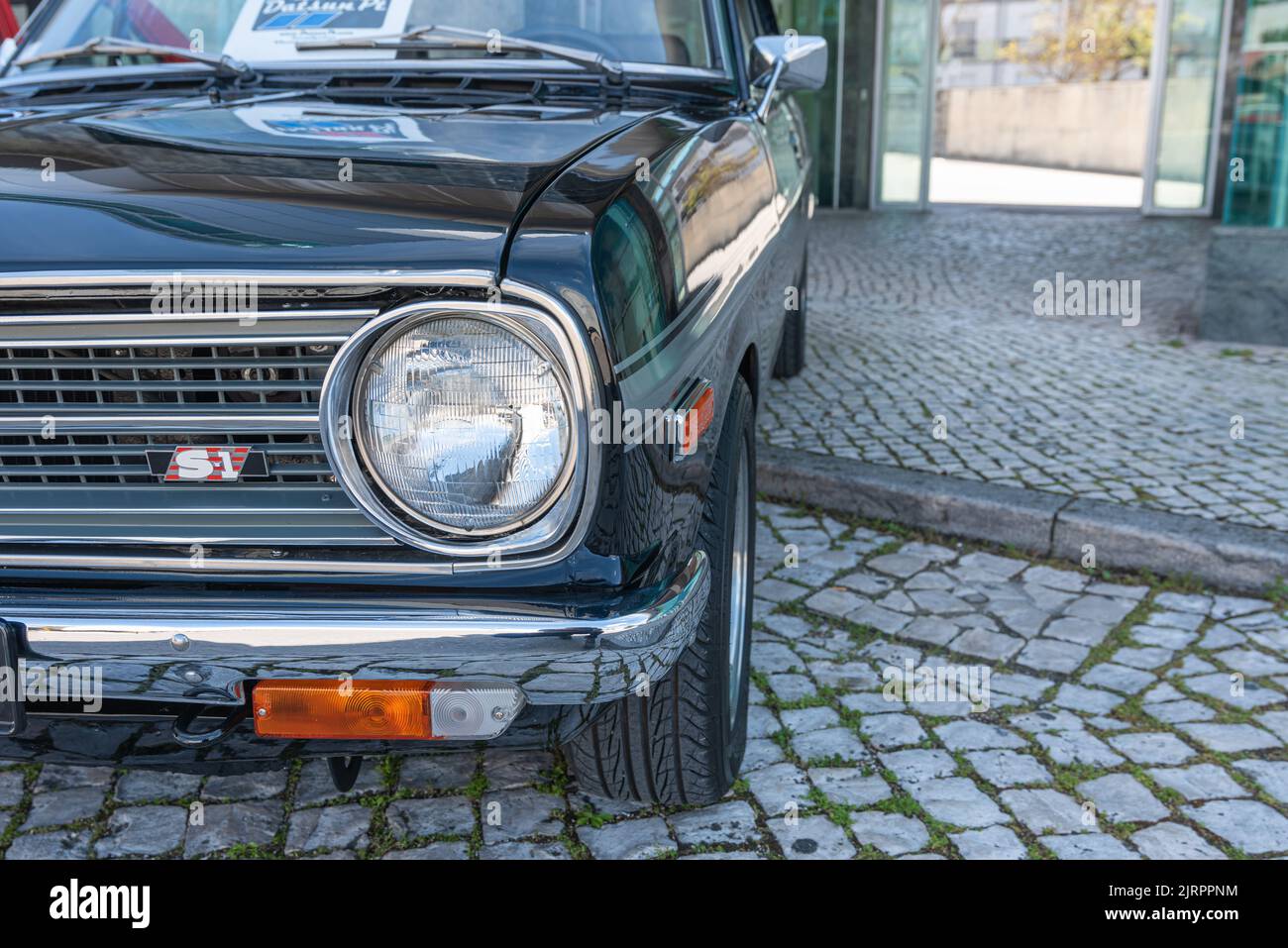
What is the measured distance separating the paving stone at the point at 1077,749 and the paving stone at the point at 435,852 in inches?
55.1

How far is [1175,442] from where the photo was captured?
487 cm

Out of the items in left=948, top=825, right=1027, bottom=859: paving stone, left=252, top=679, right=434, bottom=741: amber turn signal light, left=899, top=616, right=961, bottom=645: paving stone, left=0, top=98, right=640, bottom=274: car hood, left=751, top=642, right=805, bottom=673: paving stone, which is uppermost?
left=0, top=98, right=640, bottom=274: car hood

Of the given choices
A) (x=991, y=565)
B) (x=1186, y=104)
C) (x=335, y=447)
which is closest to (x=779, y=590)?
(x=991, y=565)

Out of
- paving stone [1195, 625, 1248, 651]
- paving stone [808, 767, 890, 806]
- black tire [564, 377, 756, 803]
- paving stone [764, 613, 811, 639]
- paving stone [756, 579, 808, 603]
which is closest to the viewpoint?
black tire [564, 377, 756, 803]

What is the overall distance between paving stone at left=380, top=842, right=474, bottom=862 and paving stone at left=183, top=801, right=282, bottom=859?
0.94 feet

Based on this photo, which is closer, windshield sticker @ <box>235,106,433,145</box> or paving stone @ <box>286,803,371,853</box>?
windshield sticker @ <box>235,106,433,145</box>

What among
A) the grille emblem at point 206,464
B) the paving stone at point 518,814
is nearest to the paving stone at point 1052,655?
the paving stone at point 518,814

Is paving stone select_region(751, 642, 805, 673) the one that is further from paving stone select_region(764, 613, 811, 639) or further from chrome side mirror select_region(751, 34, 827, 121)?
chrome side mirror select_region(751, 34, 827, 121)

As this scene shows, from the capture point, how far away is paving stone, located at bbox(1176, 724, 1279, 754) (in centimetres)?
286

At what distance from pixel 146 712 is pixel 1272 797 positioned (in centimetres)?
234

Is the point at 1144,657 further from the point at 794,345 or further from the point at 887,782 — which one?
the point at 794,345

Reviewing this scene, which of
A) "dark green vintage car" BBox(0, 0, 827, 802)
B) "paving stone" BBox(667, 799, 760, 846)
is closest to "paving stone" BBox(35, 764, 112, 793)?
"dark green vintage car" BBox(0, 0, 827, 802)

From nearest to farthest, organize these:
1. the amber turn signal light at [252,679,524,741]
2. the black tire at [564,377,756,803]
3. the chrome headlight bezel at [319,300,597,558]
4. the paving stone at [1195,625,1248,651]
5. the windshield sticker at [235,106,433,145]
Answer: the chrome headlight bezel at [319,300,597,558] < the amber turn signal light at [252,679,524,741] < the windshield sticker at [235,106,433,145] < the black tire at [564,377,756,803] < the paving stone at [1195,625,1248,651]
